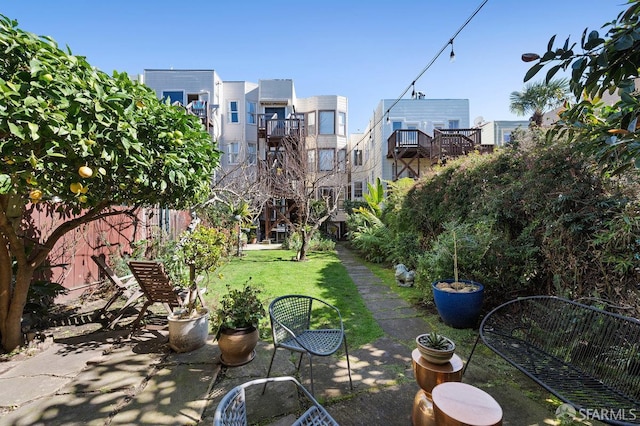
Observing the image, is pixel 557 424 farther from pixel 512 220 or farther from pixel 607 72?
pixel 512 220

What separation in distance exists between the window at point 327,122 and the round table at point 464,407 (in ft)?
64.5

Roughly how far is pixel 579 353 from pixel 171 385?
4005mm

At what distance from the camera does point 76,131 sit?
2033 mm

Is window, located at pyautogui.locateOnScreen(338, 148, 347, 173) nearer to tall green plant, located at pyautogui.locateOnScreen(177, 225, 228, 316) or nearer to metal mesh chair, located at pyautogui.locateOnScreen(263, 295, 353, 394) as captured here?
tall green plant, located at pyautogui.locateOnScreen(177, 225, 228, 316)

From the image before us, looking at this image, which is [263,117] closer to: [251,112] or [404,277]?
[251,112]

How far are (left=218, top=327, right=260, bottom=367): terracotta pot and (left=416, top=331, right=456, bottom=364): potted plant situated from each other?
1.91 m

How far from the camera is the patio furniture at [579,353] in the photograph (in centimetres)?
212

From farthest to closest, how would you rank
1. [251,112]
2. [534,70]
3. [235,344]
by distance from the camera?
[251,112] < [235,344] < [534,70]

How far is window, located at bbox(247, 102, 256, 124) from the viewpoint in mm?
20078

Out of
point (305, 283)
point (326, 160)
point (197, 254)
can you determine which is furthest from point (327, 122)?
point (197, 254)

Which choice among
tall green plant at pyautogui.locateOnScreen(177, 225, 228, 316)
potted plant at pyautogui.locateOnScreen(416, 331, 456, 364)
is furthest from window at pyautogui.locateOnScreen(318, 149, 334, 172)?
potted plant at pyautogui.locateOnScreen(416, 331, 456, 364)

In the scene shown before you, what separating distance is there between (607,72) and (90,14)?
24.9 ft

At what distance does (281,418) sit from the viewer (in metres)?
2.42

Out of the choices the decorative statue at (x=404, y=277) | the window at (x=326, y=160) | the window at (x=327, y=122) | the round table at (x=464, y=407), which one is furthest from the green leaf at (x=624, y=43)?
the window at (x=327, y=122)
